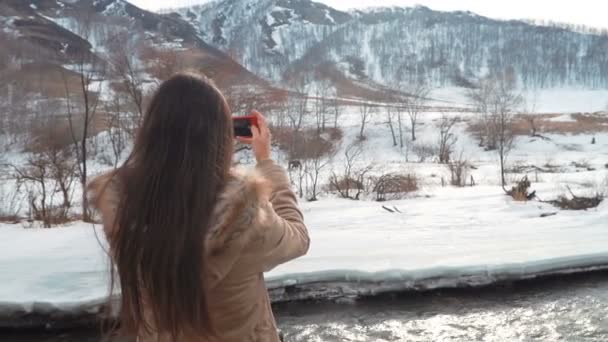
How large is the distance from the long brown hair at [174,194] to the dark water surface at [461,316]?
3196 millimetres

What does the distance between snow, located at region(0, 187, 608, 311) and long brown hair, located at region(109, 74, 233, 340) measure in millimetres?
2665

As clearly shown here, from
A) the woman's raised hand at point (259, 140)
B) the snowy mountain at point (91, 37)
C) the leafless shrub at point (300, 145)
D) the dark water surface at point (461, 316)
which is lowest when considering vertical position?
the dark water surface at point (461, 316)

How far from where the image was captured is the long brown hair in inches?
43.8

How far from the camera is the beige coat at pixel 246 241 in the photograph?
44.4 inches

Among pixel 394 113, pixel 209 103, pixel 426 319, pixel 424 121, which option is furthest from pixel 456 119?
pixel 209 103

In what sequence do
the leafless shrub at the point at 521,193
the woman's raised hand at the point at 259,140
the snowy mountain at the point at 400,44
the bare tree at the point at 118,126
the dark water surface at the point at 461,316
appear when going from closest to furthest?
the woman's raised hand at the point at 259,140, the dark water surface at the point at 461,316, the leafless shrub at the point at 521,193, the bare tree at the point at 118,126, the snowy mountain at the point at 400,44

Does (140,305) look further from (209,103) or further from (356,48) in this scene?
(356,48)

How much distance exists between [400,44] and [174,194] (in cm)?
9631

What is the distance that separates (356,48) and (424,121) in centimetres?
5799

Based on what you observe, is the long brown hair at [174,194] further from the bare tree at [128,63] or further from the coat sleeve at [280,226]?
the bare tree at [128,63]

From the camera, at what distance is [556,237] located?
5984 millimetres

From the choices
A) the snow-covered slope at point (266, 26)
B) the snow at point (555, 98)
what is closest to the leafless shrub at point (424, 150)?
the snow at point (555, 98)

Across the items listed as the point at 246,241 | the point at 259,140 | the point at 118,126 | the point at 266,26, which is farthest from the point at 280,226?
the point at 266,26

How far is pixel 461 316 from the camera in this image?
439 cm
